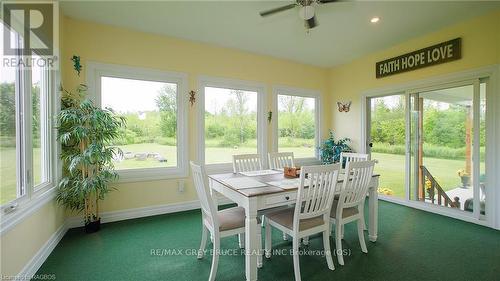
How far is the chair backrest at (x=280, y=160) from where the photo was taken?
328 cm

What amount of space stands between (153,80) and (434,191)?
15.9ft

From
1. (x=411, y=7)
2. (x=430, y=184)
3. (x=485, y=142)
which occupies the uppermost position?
(x=411, y=7)

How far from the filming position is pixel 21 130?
192cm

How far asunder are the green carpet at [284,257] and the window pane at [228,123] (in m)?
1.39

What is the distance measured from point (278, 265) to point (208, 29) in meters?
3.19

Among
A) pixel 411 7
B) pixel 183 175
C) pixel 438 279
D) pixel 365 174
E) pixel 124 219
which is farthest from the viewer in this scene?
pixel 183 175

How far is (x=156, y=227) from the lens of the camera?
9.72 ft

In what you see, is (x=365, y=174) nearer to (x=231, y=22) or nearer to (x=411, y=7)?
(x=411, y=7)

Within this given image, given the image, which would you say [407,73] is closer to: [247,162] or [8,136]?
[247,162]

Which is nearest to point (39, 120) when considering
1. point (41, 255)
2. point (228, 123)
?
point (41, 255)

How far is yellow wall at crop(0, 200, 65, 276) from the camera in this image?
5.28ft

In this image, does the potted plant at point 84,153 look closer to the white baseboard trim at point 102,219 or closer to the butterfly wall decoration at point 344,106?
the white baseboard trim at point 102,219

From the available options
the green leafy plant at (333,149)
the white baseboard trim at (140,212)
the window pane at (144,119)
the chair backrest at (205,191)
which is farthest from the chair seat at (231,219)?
the green leafy plant at (333,149)

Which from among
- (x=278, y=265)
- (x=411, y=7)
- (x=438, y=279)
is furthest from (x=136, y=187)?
(x=411, y=7)
